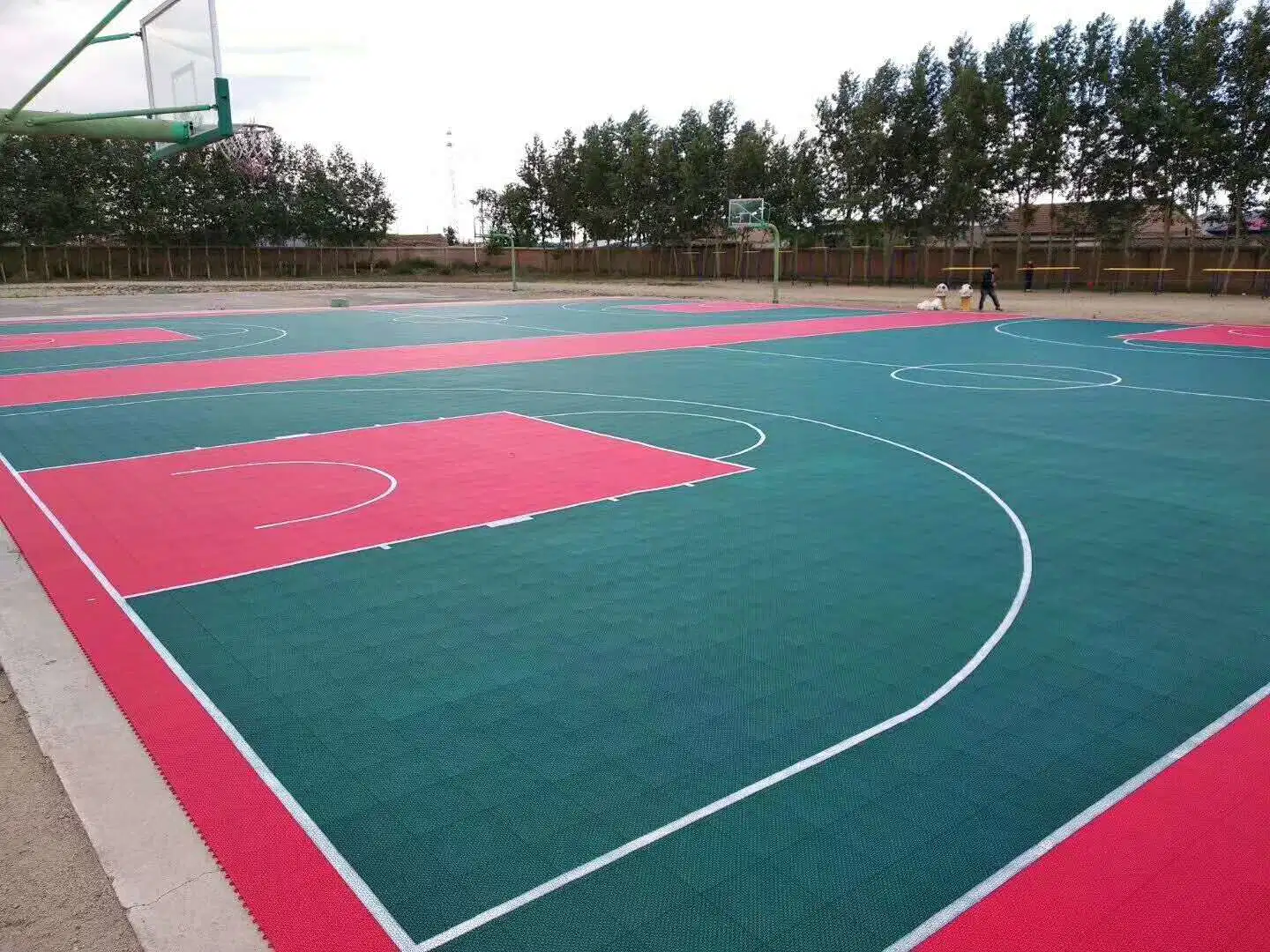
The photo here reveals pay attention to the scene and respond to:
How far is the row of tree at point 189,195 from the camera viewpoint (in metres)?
53.0

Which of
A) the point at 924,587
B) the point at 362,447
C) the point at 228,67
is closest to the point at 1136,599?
the point at 924,587

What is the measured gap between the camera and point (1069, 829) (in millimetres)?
3820

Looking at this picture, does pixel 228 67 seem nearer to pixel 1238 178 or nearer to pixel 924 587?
pixel 924 587

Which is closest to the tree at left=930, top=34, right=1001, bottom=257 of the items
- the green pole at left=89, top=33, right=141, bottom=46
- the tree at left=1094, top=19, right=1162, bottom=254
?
the tree at left=1094, top=19, right=1162, bottom=254

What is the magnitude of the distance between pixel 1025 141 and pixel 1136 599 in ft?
133

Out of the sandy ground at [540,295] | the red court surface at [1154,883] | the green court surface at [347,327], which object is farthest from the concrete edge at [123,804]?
the sandy ground at [540,295]

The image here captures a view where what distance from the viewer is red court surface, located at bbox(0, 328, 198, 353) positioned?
21953 mm

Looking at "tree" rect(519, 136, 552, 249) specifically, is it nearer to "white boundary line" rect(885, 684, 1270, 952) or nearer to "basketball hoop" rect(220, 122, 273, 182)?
"basketball hoop" rect(220, 122, 273, 182)

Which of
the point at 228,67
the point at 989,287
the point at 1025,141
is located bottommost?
the point at 989,287

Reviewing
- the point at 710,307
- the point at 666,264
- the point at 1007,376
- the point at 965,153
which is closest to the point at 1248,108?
the point at 965,153

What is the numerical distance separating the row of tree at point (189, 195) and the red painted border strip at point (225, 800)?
5039cm

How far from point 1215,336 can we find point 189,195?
188 ft

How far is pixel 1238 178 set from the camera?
119 feet

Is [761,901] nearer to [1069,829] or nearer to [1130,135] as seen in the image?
[1069,829]
